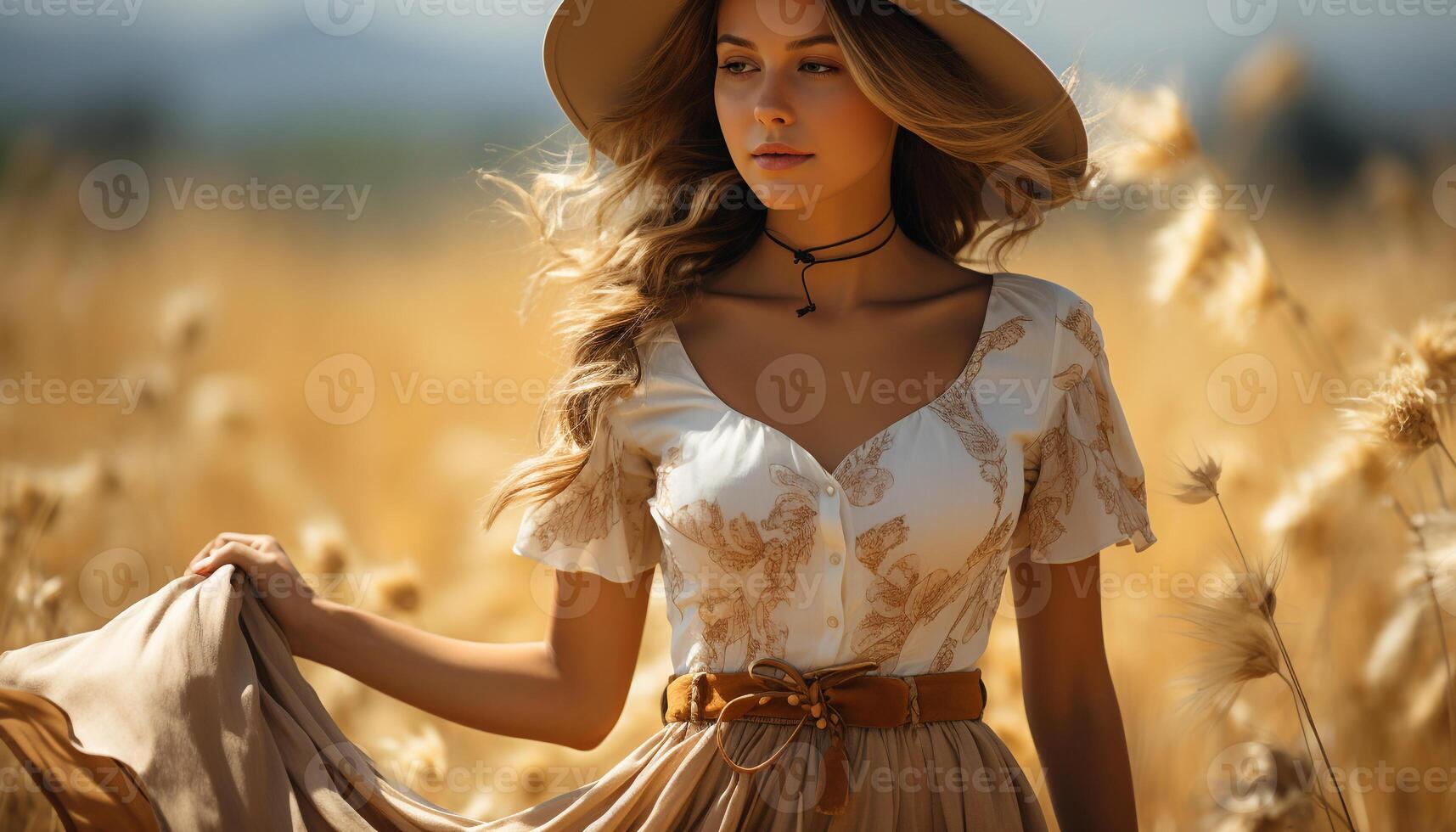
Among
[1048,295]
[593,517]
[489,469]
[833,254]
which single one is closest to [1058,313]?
[1048,295]

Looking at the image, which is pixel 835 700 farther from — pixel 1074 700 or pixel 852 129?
pixel 852 129

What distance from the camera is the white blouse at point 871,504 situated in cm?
152

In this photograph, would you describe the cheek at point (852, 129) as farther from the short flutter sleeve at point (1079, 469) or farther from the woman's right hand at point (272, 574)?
the woman's right hand at point (272, 574)

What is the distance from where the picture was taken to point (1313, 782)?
1.69 m

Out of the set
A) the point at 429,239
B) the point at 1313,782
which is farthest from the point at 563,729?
the point at 429,239

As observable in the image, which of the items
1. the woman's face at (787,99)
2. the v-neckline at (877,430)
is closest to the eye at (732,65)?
the woman's face at (787,99)

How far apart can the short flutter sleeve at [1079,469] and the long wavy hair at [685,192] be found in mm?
249

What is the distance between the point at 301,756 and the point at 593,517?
1.54 ft

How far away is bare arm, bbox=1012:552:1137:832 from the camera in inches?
65.3

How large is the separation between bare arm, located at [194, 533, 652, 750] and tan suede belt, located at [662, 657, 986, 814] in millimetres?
242

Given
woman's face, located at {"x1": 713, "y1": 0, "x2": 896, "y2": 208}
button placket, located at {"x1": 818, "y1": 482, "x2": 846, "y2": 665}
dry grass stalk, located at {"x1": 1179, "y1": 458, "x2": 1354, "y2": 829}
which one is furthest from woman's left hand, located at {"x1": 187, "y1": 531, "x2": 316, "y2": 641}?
dry grass stalk, located at {"x1": 1179, "y1": 458, "x2": 1354, "y2": 829}

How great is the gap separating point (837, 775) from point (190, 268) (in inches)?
105

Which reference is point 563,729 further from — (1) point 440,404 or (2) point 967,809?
(1) point 440,404

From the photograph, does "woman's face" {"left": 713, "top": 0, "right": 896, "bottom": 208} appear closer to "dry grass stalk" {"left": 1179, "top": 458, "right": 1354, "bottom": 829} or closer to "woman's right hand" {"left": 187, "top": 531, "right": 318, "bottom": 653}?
"dry grass stalk" {"left": 1179, "top": 458, "right": 1354, "bottom": 829}
